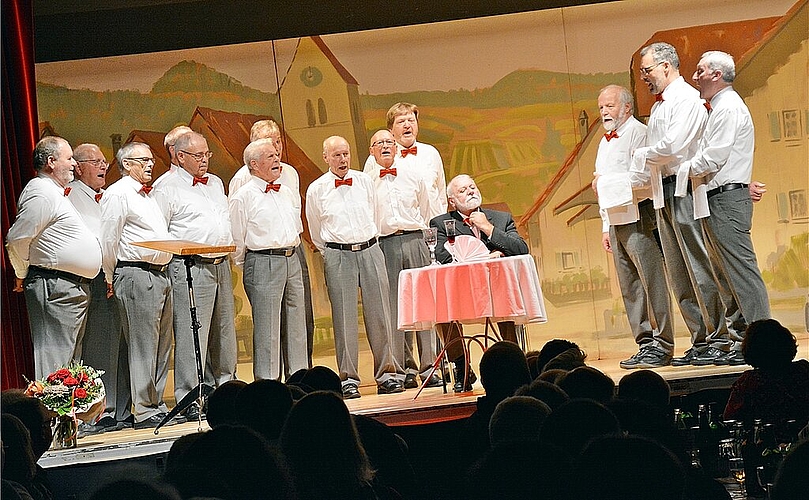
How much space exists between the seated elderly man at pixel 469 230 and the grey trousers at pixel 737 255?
3.85 ft

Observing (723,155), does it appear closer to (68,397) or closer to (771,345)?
(771,345)

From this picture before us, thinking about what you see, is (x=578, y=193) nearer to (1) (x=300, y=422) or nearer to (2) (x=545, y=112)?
(2) (x=545, y=112)

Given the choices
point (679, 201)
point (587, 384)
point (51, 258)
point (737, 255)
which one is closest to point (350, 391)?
point (51, 258)

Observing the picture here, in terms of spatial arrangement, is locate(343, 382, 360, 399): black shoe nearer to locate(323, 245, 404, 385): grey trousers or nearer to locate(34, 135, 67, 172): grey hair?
locate(323, 245, 404, 385): grey trousers

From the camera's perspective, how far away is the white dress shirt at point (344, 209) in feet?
24.6

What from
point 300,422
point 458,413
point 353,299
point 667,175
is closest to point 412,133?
point 353,299

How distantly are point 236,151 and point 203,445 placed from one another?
677 centimetres

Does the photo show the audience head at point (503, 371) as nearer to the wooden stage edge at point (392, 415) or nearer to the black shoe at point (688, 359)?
the wooden stage edge at point (392, 415)

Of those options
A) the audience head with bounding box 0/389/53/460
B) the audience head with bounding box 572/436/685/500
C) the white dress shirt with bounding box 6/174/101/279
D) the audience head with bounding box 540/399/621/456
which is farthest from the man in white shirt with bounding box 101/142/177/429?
the audience head with bounding box 572/436/685/500

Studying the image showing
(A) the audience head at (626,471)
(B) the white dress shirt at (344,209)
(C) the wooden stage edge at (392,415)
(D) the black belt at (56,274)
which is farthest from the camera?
(B) the white dress shirt at (344,209)

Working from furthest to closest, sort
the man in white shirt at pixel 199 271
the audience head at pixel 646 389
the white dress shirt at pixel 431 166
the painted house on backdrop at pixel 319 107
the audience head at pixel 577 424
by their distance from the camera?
the painted house on backdrop at pixel 319 107, the white dress shirt at pixel 431 166, the man in white shirt at pixel 199 271, the audience head at pixel 646 389, the audience head at pixel 577 424

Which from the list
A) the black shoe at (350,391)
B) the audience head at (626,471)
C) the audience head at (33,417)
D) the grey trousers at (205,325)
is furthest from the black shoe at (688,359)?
the audience head at (626,471)

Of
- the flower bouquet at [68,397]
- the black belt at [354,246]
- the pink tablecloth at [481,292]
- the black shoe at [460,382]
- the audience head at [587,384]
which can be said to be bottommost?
the black shoe at [460,382]

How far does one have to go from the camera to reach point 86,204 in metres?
7.49
